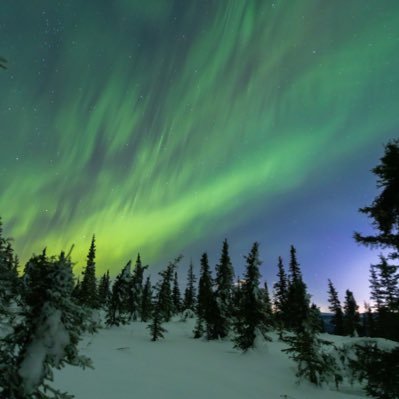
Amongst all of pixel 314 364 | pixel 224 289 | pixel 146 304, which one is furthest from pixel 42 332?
pixel 146 304

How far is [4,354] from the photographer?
19.8ft

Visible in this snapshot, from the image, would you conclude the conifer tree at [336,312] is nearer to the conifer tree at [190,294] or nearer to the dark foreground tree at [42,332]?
the conifer tree at [190,294]

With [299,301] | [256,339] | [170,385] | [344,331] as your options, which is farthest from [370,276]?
[170,385]

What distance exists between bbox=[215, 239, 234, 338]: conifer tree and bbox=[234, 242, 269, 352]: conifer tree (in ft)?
14.9

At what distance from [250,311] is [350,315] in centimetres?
5010

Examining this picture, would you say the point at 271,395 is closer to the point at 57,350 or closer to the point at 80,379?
the point at 80,379

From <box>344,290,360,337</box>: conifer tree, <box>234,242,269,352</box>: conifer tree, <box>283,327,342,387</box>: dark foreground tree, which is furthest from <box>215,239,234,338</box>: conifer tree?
<box>344,290,360,337</box>: conifer tree

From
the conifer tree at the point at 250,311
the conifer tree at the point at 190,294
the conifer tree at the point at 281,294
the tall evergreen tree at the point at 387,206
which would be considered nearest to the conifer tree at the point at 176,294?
the conifer tree at the point at 190,294

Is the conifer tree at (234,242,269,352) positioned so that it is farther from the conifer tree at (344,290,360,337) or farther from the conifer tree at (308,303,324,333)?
the conifer tree at (344,290,360,337)

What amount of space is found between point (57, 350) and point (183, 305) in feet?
274

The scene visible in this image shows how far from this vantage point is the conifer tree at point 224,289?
39906mm

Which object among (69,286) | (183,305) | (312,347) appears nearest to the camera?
(69,286)

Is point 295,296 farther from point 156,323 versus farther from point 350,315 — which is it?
point 350,315

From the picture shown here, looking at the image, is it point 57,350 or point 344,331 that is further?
point 344,331
